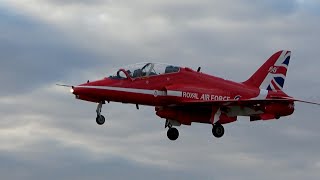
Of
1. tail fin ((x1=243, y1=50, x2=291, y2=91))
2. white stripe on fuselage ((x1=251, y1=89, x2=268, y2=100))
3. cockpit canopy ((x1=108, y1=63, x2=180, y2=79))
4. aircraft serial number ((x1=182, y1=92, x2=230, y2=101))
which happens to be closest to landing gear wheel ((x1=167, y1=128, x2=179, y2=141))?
aircraft serial number ((x1=182, y1=92, x2=230, y2=101))

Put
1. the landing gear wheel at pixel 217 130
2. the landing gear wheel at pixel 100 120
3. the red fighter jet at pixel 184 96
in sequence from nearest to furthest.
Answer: the landing gear wheel at pixel 100 120 < the red fighter jet at pixel 184 96 < the landing gear wheel at pixel 217 130

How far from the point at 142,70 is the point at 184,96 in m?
3.19

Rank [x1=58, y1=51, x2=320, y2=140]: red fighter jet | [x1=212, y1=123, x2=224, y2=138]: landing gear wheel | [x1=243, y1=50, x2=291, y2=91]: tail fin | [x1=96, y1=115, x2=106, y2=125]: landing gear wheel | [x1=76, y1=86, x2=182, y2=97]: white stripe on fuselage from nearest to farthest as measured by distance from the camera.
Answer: [x1=96, y1=115, x2=106, y2=125]: landing gear wheel < [x1=76, y1=86, x2=182, y2=97]: white stripe on fuselage < [x1=58, y1=51, x2=320, y2=140]: red fighter jet < [x1=212, y1=123, x2=224, y2=138]: landing gear wheel < [x1=243, y1=50, x2=291, y2=91]: tail fin

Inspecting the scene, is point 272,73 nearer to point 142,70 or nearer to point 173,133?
point 173,133

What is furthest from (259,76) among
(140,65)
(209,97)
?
(140,65)

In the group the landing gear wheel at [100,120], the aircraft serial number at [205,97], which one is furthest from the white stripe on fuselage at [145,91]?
the landing gear wheel at [100,120]

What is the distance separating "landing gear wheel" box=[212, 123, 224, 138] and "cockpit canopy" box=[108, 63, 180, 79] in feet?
14.4

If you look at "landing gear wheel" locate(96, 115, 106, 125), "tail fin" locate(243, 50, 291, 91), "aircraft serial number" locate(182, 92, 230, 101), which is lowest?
"landing gear wheel" locate(96, 115, 106, 125)

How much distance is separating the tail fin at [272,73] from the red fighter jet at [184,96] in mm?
732

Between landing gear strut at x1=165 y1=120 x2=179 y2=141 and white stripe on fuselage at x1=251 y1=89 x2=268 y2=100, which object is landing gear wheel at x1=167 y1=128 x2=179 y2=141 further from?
white stripe on fuselage at x1=251 y1=89 x2=268 y2=100

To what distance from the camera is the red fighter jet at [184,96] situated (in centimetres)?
5856

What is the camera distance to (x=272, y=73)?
66.5 m

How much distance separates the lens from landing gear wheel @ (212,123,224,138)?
198ft

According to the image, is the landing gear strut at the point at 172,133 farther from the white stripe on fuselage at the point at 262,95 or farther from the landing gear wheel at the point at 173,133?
the white stripe on fuselage at the point at 262,95
